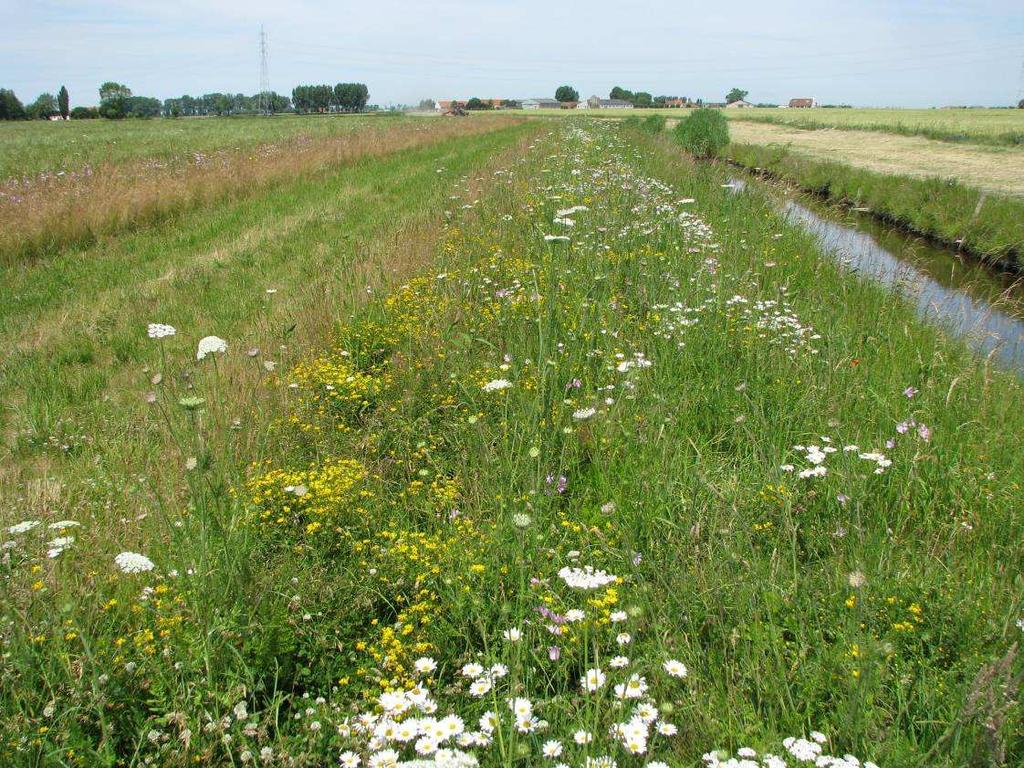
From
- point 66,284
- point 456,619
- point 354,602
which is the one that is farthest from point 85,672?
point 66,284

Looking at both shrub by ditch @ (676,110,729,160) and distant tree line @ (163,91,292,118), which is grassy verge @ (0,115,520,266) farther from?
distant tree line @ (163,91,292,118)

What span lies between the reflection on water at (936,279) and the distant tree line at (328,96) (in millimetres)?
133443

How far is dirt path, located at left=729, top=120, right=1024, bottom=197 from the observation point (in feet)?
56.4

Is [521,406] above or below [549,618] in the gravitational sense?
above

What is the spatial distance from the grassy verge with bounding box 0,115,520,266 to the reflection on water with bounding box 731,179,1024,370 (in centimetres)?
945

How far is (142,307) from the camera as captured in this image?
6191 millimetres

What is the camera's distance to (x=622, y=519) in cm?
263

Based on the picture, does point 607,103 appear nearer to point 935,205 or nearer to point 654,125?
point 654,125

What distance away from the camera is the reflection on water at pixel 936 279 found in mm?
5766

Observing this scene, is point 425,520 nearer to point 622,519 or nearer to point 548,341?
point 622,519

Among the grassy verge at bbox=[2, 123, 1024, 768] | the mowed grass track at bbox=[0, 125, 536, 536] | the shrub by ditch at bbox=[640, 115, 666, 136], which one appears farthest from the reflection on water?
the shrub by ditch at bbox=[640, 115, 666, 136]

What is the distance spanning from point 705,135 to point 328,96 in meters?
122

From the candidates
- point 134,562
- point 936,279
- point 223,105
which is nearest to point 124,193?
point 134,562

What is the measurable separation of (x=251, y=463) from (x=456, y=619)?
5.26ft
